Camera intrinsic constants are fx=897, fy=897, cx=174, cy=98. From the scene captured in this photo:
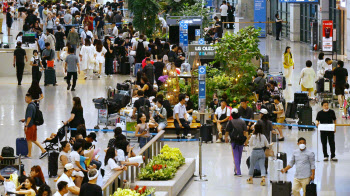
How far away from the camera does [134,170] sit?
16172 mm

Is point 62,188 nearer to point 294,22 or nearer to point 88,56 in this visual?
point 88,56

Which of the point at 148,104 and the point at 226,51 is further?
the point at 226,51

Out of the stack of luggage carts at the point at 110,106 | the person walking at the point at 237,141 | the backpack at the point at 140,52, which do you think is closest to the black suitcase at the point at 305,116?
the stack of luggage carts at the point at 110,106

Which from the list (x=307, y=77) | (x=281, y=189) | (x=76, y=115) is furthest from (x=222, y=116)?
(x=281, y=189)

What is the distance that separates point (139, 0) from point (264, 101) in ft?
59.9

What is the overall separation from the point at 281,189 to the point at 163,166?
2.24 metres

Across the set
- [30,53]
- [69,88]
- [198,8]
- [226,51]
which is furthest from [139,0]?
[226,51]

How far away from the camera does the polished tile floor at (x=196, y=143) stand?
17266mm

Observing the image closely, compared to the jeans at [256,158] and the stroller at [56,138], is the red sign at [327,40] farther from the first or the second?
the jeans at [256,158]

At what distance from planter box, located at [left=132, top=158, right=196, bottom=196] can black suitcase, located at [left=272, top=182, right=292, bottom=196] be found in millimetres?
1773

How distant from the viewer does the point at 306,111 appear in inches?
905

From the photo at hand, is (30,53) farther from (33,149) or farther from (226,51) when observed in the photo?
(33,149)

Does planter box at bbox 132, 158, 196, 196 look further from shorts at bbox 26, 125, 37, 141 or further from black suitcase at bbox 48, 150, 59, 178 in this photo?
shorts at bbox 26, 125, 37, 141

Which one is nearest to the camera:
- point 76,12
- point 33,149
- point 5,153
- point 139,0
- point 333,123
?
point 5,153
